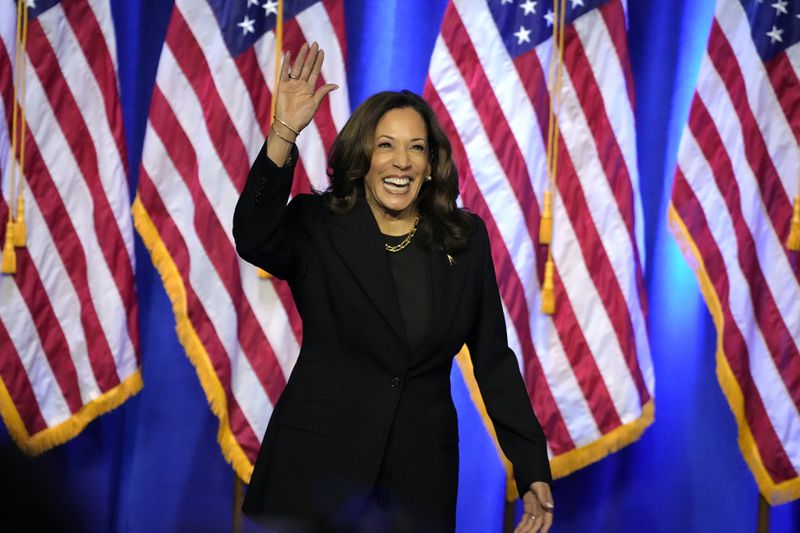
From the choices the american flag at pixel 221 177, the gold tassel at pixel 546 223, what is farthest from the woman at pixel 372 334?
the american flag at pixel 221 177

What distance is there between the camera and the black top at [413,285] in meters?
1.96

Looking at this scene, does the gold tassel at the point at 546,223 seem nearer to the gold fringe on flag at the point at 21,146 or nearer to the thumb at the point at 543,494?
the thumb at the point at 543,494

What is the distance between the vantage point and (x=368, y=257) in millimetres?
1975

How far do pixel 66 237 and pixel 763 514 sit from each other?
2.69 m

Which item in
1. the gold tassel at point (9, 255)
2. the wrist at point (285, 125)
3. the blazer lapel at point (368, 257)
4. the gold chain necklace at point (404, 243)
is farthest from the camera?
the gold tassel at point (9, 255)

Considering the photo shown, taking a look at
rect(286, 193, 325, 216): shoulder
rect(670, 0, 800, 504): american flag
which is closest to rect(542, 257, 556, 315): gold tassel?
rect(670, 0, 800, 504): american flag

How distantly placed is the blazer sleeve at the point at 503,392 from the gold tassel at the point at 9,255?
201cm

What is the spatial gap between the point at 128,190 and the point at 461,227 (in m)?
1.92

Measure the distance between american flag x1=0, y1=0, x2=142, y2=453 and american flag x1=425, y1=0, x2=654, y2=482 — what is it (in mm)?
1191

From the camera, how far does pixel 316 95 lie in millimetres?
1854

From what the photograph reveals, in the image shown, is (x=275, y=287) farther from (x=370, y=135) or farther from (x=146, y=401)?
(x=370, y=135)

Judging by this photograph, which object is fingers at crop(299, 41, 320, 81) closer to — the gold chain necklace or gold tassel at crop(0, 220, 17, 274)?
the gold chain necklace

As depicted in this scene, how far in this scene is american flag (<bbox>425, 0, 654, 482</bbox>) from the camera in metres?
3.62

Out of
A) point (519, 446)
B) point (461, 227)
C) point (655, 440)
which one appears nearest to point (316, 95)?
point (461, 227)
